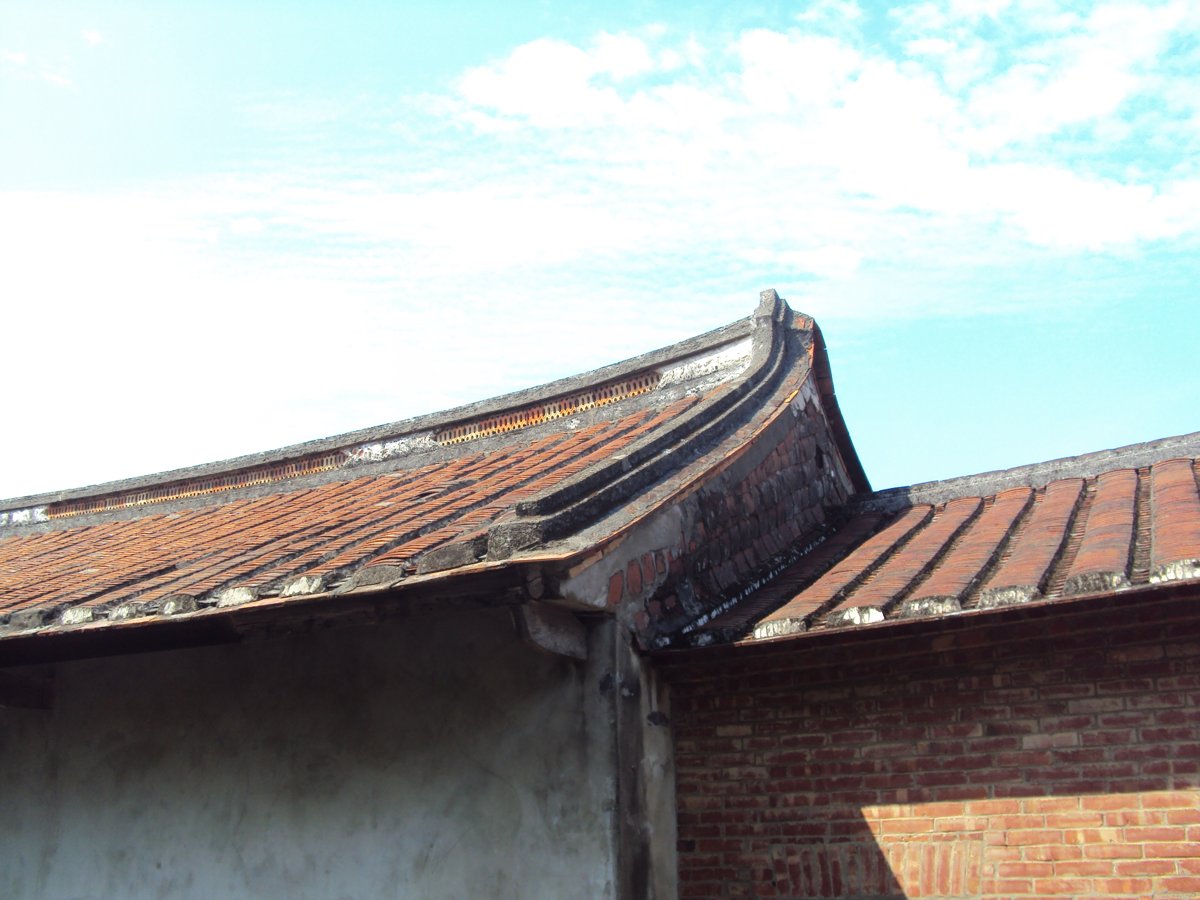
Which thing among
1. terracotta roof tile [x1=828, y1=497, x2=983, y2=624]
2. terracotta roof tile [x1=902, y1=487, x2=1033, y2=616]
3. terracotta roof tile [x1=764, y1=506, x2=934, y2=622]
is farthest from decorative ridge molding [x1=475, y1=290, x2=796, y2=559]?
terracotta roof tile [x1=902, y1=487, x2=1033, y2=616]

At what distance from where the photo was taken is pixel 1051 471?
6777 millimetres

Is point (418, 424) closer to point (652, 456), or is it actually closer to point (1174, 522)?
point (652, 456)

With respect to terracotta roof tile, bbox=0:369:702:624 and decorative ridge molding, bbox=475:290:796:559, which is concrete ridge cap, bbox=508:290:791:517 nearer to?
decorative ridge molding, bbox=475:290:796:559

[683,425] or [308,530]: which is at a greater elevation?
[683,425]

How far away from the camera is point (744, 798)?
15.4ft

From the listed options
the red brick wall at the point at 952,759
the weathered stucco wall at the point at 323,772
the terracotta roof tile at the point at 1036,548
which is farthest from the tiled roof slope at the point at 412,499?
the terracotta roof tile at the point at 1036,548

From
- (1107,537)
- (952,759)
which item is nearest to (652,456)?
(952,759)

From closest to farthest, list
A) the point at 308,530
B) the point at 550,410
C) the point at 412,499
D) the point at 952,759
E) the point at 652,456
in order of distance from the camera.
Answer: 1. the point at 952,759
2. the point at 652,456
3. the point at 308,530
4. the point at 412,499
5. the point at 550,410

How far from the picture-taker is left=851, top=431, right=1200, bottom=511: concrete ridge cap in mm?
6621

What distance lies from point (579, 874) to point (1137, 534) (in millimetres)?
2830

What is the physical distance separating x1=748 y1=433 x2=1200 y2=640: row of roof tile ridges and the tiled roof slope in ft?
2.65

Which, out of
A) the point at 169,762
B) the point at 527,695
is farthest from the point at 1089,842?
the point at 169,762

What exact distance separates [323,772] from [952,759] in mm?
2726

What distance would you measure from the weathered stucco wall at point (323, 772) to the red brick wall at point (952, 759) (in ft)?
2.03
